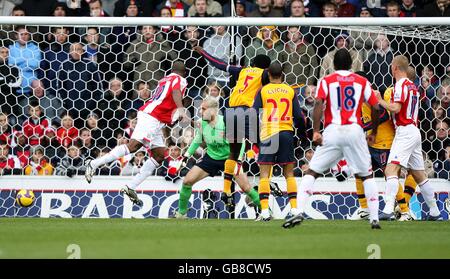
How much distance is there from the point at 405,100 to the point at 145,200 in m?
4.62

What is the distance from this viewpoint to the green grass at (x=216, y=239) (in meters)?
9.59

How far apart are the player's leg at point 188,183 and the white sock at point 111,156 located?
1.05m

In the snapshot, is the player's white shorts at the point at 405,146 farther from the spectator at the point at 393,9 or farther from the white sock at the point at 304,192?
the spectator at the point at 393,9

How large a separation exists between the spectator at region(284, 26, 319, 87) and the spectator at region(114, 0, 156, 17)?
10.5 ft

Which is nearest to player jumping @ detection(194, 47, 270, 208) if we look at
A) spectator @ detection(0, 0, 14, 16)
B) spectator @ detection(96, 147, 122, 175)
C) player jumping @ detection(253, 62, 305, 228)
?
player jumping @ detection(253, 62, 305, 228)

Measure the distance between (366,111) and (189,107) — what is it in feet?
11.3

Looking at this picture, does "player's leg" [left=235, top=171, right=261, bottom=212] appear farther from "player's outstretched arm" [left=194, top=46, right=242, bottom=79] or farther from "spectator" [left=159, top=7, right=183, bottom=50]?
"spectator" [left=159, top=7, right=183, bottom=50]

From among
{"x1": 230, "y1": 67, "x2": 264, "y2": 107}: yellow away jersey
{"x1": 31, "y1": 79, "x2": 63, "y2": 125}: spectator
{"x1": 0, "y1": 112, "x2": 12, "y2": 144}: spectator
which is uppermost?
{"x1": 230, "y1": 67, "x2": 264, "y2": 107}: yellow away jersey

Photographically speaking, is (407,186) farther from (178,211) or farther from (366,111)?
(178,211)

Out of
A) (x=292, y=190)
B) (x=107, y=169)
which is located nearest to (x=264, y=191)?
(x=292, y=190)

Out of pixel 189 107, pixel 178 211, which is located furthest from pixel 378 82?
pixel 178 211

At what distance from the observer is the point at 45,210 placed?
16.0 metres

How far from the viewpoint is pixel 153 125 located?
1551cm

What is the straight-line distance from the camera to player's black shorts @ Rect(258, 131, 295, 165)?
13594mm
